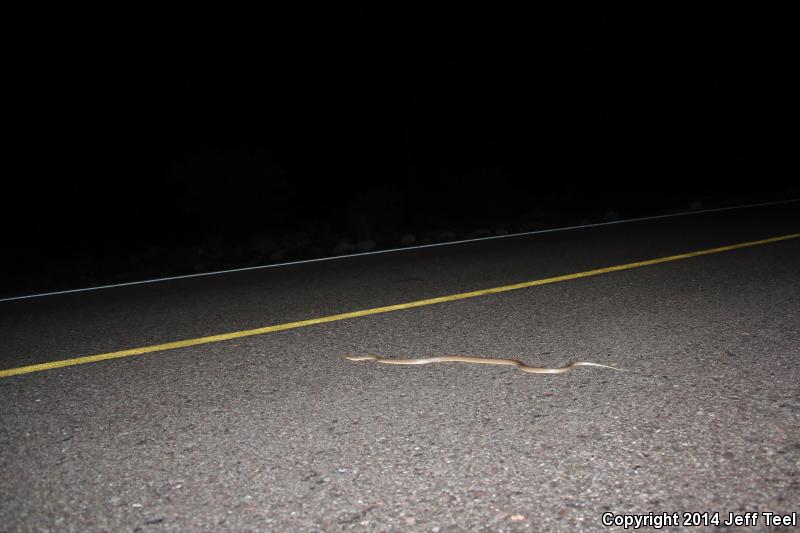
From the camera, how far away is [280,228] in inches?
674

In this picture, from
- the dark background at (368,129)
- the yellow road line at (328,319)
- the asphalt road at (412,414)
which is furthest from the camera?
the dark background at (368,129)

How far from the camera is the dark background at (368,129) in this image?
53.9 ft

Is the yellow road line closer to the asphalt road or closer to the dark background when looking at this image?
the asphalt road

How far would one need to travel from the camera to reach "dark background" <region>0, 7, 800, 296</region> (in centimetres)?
1644

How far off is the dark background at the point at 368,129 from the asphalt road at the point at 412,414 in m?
3.89

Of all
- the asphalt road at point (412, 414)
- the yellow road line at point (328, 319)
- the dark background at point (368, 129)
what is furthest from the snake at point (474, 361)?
the dark background at point (368, 129)

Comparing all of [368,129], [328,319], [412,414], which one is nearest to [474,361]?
[412,414]

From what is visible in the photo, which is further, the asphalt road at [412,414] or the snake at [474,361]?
the snake at [474,361]

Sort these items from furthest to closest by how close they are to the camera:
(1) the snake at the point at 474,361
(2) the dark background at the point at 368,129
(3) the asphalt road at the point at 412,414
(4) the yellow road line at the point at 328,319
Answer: (2) the dark background at the point at 368,129 → (4) the yellow road line at the point at 328,319 → (1) the snake at the point at 474,361 → (3) the asphalt road at the point at 412,414

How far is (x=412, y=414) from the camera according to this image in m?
3.42

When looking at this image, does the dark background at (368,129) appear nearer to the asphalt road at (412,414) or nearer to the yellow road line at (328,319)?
the yellow road line at (328,319)

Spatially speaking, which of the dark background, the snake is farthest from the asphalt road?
the dark background

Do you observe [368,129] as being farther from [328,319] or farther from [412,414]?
[412,414]

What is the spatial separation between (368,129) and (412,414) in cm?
2482
